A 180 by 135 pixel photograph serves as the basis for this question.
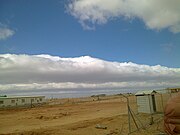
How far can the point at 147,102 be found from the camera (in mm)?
25672

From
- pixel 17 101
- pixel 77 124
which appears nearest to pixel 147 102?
pixel 77 124

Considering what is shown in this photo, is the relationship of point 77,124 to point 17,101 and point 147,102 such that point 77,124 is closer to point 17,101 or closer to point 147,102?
point 147,102

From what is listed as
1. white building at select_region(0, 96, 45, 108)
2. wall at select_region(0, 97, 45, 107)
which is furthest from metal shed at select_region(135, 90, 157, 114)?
wall at select_region(0, 97, 45, 107)

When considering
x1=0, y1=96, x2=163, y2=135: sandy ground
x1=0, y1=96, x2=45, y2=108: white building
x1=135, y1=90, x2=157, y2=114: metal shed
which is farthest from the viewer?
x1=0, y1=96, x2=45, y2=108: white building

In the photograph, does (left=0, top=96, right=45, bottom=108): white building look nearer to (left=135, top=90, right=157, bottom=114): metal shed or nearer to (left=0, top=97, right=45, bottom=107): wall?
(left=0, top=97, right=45, bottom=107): wall

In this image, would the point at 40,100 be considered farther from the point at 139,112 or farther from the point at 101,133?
the point at 101,133

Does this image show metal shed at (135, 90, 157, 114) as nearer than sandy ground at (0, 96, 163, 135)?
No

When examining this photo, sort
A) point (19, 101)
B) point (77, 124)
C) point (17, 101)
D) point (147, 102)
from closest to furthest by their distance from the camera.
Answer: point (77, 124) → point (147, 102) → point (17, 101) → point (19, 101)

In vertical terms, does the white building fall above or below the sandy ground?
above

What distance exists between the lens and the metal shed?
25.4 meters

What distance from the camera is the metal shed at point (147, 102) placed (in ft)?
83.4

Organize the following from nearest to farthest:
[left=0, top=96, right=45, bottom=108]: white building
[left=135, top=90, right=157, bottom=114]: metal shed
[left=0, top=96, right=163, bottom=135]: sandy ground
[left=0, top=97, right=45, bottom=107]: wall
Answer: [left=0, top=96, right=163, bottom=135]: sandy ground
[left=135, top=90, right=157, bottom=114]: metal shed
[left=0, top=96, right=45, bottom=108]: white building
[left=0, top=97, right=45, bottom=107]: wall

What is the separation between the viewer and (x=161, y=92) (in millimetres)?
28484

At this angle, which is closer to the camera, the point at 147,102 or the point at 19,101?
the point at 147,102
